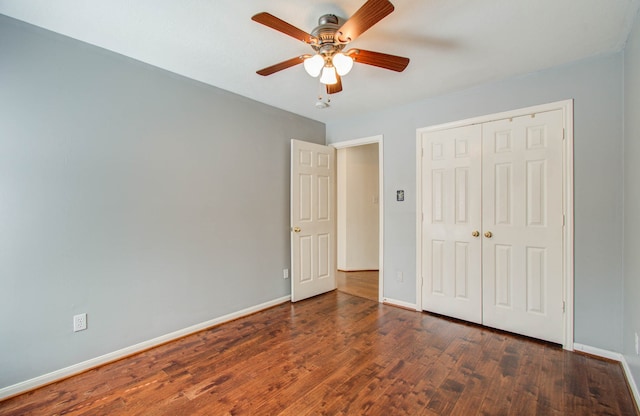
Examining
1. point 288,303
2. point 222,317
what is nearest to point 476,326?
point 288,303

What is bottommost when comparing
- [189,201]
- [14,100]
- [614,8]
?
[189,201]

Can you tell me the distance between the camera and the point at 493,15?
1847 millimetres

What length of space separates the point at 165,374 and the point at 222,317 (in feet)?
3.01

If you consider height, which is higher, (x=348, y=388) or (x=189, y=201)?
(x=189, y=201)

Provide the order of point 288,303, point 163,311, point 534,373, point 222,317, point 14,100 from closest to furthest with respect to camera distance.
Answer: point 14,100, point 534,373, point 163,311, point 222,317, point 288,303

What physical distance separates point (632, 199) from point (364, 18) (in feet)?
7.19

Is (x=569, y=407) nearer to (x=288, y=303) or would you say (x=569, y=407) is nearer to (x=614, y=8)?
(x=614, y=8)

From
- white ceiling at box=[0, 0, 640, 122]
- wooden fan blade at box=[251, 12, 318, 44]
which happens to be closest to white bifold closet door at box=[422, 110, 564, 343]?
white ceiling at box=[0, 0, 640, 122]

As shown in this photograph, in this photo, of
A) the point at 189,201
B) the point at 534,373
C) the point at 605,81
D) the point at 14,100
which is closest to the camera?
the point at 14,100

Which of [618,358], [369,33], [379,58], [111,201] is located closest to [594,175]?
[618,358]

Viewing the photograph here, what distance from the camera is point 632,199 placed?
1.98m

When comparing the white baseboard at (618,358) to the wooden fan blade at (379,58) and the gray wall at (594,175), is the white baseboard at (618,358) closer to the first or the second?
the gray wall at (594,175)

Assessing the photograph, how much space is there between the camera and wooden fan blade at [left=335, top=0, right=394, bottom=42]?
1.40 metres

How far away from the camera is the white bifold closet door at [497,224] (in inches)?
101
